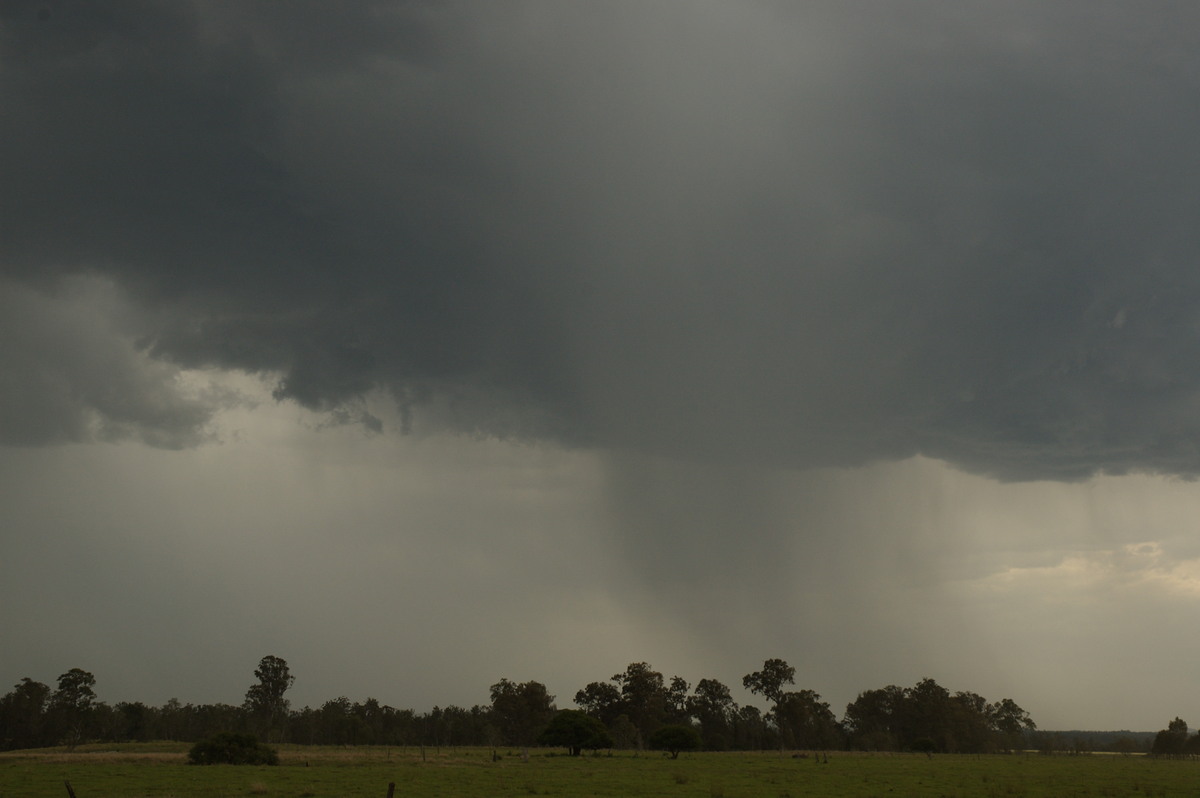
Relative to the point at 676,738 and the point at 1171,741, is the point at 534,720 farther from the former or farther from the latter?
the point at 1171,741

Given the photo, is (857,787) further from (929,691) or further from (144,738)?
(144,738)

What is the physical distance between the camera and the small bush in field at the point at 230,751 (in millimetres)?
72200

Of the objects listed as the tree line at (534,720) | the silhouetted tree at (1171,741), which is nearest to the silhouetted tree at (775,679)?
the tree line at (534,720)

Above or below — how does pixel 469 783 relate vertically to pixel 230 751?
above

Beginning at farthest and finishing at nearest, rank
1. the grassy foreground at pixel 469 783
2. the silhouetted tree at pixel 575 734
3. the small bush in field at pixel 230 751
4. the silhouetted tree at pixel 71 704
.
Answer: the silhouetted tree at pixel 71 704
the silhouetted tree at pixel 575 734
the small bush in field at pixel 230 751
the grassy foreground at pixel 469 783

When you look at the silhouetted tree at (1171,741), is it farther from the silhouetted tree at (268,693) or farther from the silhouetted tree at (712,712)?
the silhouetted tree at (268,693)

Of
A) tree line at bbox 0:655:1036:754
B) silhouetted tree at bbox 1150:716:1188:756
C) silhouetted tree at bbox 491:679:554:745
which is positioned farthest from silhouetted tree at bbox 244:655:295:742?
silhouetted tree at bbox 1150:716:1188:756

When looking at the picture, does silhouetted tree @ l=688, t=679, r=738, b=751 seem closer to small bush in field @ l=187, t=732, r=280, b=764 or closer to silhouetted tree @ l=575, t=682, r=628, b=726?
silhouetted tree @ l=575, t=682, r=628, b=726

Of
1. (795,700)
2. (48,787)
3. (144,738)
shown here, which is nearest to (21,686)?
(144,738)

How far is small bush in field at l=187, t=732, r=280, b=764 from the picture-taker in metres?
72.2

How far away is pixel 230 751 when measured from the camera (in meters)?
72.8

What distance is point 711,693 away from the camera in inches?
7815

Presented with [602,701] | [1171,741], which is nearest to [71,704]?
[602,701]

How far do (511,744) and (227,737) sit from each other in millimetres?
117375
